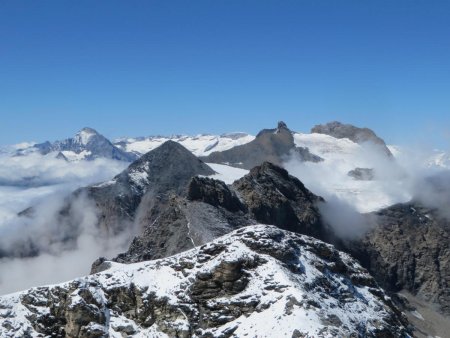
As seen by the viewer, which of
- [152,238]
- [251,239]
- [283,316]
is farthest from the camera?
[152,238]

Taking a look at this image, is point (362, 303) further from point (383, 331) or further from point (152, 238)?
point (152, 238)

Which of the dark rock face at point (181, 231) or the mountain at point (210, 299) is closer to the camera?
the mountain at point (210, 299)

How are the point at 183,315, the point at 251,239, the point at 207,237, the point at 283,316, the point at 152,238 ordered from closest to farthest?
the point at 283,316 < the point at 183,315 < the point at 251,239 < the point at 207,237 < the point at 152,238

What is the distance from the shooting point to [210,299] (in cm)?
8206

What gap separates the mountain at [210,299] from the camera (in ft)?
256

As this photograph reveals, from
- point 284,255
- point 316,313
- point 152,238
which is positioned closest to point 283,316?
point 316,313

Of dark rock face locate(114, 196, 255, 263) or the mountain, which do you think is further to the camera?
dark rock face locate(114, 196, 255, 263)

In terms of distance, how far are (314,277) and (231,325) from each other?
48.9 ft

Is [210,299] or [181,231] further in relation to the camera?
[181,231]

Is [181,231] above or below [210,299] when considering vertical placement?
below

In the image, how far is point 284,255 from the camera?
86.5m

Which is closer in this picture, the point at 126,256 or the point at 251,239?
the point at 251,239

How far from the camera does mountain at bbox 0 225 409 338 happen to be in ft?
A: 256

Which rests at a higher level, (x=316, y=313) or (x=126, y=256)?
(x=316, y=313)
